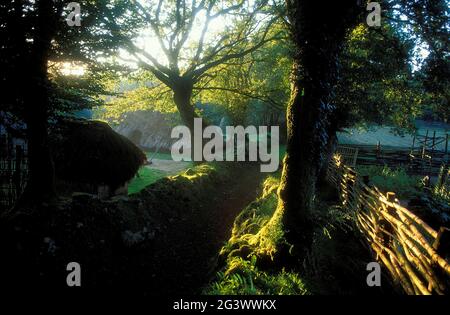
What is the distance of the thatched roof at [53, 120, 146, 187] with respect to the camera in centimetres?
1019

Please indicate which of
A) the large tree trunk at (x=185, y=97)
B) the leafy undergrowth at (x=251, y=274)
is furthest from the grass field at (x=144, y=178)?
the leafy undergrowth at (x=251, y=274)

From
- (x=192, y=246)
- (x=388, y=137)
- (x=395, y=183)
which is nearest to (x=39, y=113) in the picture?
(x=192, y=246)

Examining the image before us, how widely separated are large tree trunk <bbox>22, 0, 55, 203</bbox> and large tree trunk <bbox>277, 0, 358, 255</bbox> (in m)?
4.98

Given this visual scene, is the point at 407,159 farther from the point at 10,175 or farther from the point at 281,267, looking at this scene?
the point at 10,175

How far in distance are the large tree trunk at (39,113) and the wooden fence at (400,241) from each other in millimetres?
7029

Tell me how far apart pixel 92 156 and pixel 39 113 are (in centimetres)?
460

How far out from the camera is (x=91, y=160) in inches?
409

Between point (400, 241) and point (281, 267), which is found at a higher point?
point (400, 241)

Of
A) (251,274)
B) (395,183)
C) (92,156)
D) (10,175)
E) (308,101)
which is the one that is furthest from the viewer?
(395,183)

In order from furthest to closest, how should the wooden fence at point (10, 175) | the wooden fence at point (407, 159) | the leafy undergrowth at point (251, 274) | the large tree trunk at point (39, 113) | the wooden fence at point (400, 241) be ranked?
1. the wooden fence at point (407, 159)
2. the wooden fence at point (10, 175)
3. the large tree trunk at point (39, 113)
4. the leafy undergrowth at point (251, 274)
5. the wooden fence at point (400, 241)

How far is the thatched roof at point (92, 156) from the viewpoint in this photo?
1019 centimetres

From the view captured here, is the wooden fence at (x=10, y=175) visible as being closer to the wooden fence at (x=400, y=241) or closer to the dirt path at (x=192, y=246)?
the dirt path at (x=192, y=246)

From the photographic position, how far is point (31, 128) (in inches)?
234

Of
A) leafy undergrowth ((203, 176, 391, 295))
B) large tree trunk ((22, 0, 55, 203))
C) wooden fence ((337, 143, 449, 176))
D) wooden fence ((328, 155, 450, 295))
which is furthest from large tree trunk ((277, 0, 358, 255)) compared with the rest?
wooden fence ((337, 143, 449, 176))
